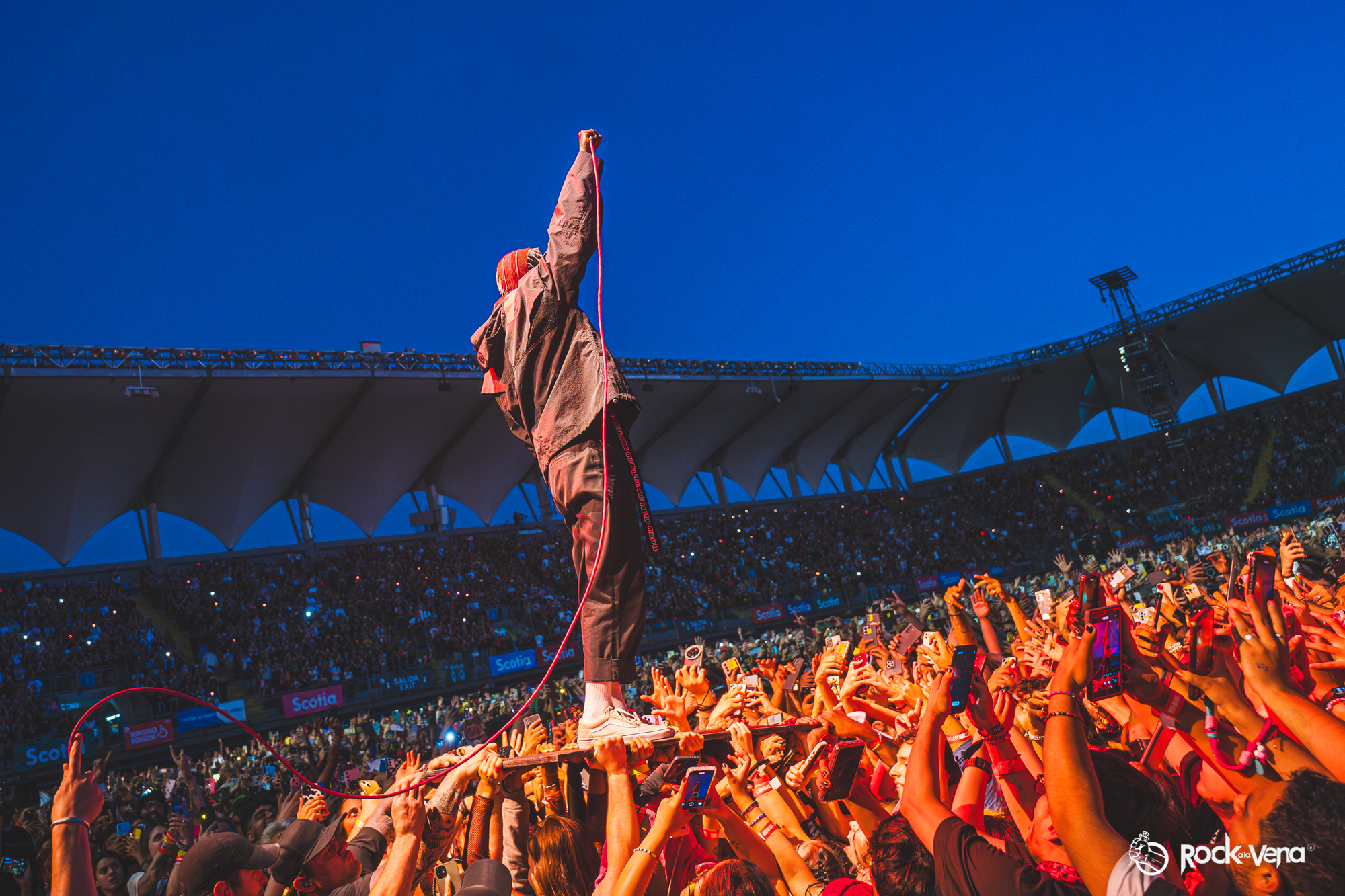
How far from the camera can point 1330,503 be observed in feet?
65.1

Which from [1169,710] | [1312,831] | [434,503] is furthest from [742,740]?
[434,503]

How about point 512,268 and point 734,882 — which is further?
point 512,268

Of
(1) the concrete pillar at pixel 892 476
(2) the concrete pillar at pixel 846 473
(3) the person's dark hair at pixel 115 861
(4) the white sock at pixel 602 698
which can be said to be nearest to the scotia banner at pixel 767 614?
(2) the concrete pillar at pixel 846 473

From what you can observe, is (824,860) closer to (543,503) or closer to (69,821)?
(69,821)

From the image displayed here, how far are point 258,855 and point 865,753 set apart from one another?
6.22ft

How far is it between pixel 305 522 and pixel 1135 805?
20.3 m

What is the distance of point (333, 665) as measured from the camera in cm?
1570

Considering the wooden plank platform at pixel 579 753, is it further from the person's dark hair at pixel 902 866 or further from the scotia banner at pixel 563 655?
the scotia banner at pixel 563 655

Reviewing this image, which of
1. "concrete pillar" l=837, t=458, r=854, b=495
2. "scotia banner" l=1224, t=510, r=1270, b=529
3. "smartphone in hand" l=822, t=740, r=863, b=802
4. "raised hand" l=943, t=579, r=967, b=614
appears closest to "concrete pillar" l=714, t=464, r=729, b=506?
"concrete pillar" l=837, t=458, r=854, b=495

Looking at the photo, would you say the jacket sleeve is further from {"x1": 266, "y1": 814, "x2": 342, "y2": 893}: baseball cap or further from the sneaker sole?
{"x1": 266, "y1": 814, "x2": 342, "y2": 893}: baseball cap

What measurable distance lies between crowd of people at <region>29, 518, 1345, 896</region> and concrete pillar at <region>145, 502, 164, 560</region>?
1636 centimetres

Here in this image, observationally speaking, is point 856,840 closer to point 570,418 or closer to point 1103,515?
point 570,418

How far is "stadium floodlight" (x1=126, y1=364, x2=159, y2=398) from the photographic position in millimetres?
14781

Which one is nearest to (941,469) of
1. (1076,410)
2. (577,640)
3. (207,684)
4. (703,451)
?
(1076,410)
